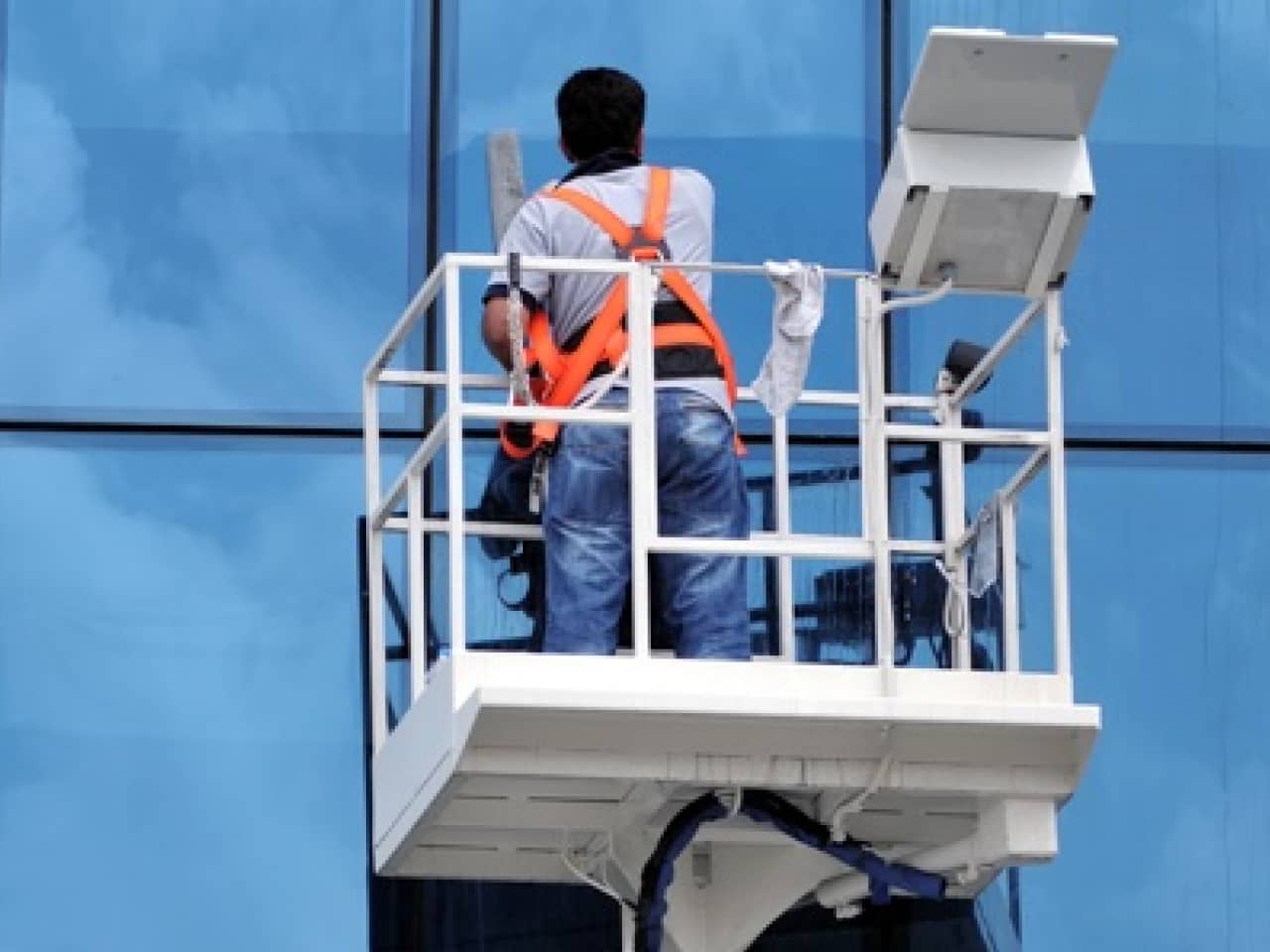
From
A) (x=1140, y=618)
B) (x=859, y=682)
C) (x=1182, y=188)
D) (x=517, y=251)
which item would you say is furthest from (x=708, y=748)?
(x=1182, y=188)

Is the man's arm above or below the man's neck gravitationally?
below

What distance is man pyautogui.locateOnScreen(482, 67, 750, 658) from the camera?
12180 mm

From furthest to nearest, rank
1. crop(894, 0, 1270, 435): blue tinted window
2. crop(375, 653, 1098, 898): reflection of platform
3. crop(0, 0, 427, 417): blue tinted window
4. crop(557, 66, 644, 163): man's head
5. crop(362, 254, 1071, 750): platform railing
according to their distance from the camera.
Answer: crop(894, 0, 1270, 435): blue tinted window < crop(0, 0, 427, 417): blue tinted window < crop(557, 66, 644, 163): man's head < crop(362, 254, 1071, 750): platform railing < crop(375, 653, 1098, 898): reflection of platform

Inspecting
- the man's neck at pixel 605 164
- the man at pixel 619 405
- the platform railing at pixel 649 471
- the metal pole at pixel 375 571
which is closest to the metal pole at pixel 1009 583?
the platform railing at pixel 649 471

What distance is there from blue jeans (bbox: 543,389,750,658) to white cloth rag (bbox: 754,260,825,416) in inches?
11.6

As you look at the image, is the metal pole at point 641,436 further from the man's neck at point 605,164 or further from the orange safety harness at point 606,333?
the man's neck at point 605,164

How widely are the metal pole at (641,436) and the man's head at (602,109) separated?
0.68 metres

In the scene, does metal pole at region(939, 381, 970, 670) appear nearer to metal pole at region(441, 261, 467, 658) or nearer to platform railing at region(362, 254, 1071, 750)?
platform railing at region(362, 254, 1071, 750)

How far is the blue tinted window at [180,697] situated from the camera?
13625 mm

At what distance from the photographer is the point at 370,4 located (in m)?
14.6

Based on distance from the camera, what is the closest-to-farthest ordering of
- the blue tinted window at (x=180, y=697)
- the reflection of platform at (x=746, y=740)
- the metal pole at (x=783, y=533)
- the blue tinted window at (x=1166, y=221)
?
the reflection of platform at (x=746, y=740)
the metal pole at (x=783, y=533)
the blue tinted window at (x=180, y=697)
the blue tinted window at (x=1166, y=221)

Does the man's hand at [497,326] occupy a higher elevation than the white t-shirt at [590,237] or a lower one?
lower

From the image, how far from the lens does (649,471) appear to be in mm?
11945

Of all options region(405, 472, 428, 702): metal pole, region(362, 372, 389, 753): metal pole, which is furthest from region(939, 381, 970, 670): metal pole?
region(362, 372, 389, 753): metal pole
